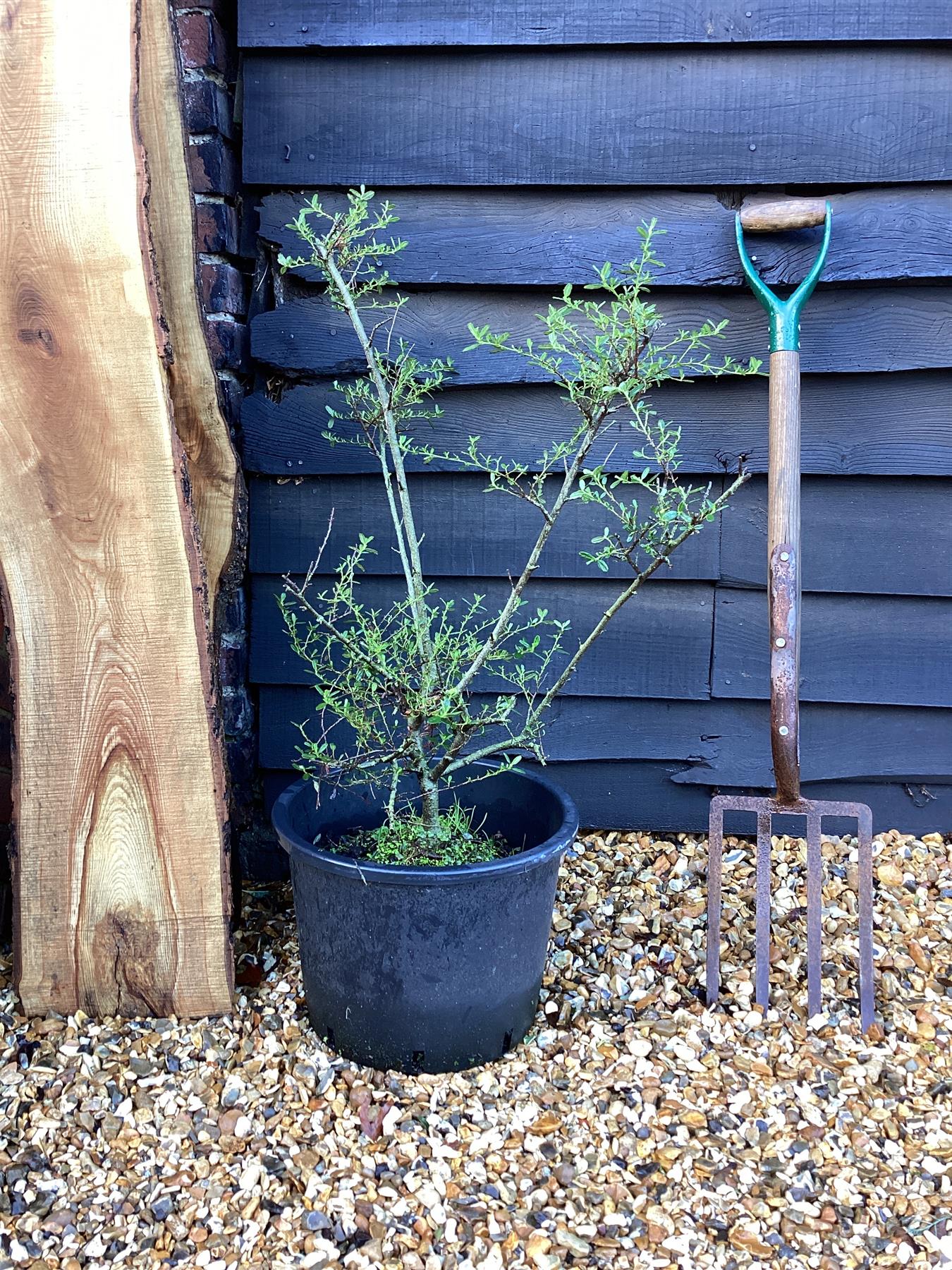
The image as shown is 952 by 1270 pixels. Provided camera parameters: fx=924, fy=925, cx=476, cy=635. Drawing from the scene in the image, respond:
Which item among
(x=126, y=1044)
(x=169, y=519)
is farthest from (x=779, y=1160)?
(x=169, y=519)

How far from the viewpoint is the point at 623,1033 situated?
1.61 m

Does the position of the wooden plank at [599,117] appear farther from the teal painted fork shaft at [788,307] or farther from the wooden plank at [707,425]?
the wooden plank at [707,425]

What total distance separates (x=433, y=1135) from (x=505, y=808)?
58 centimetres

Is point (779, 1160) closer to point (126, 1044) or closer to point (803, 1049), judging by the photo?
point (803, 1049)

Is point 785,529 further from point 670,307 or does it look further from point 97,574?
point 97,574

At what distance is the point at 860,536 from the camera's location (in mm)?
1973

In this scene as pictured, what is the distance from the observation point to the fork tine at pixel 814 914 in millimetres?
1652

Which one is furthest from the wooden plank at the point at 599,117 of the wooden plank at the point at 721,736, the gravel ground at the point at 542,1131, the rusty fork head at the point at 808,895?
the gravel ground at the point at 542,1131

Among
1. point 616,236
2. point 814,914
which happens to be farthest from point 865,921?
point 616,236

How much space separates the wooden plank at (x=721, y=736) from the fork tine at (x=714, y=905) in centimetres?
35

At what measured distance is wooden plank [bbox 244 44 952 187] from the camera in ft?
5.98

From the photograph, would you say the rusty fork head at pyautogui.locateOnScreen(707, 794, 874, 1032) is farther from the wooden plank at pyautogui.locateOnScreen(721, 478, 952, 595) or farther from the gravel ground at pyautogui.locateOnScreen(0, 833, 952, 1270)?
the wooden plank at pyautogui.locateOnScreen(721, 478, 952, 595)

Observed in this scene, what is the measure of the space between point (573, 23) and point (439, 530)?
1.03 m

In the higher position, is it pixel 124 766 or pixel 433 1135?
pixel 124 766
